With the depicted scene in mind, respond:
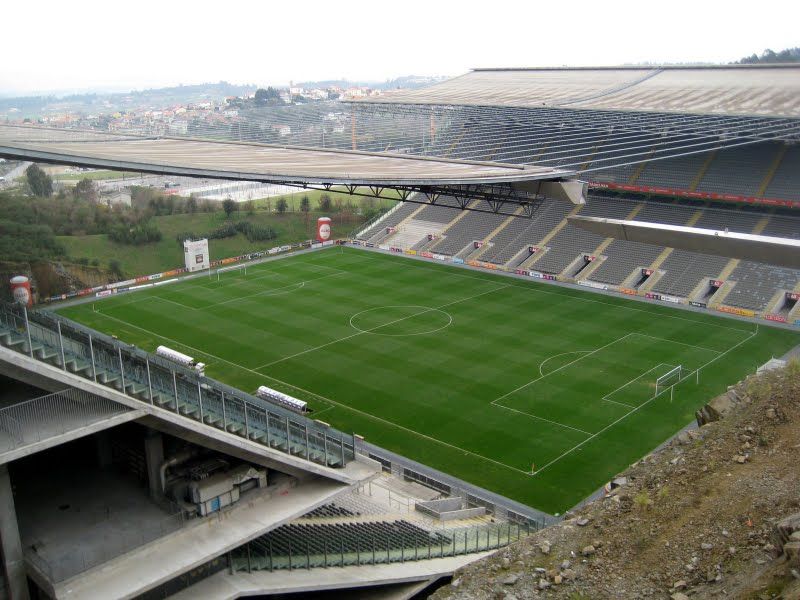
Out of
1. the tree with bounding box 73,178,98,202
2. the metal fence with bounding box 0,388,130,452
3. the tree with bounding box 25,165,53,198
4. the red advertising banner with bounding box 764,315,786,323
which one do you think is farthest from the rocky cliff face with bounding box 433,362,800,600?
the tree with bounding box 25,165,53,198

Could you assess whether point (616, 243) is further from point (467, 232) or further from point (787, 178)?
point (787, 178)

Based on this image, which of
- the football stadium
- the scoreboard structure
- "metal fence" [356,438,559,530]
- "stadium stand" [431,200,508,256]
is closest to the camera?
the football stadium

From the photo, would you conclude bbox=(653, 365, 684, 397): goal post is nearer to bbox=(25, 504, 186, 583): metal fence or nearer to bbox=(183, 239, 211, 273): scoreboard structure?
bbox=(25, 504, 186, 583): metal fence

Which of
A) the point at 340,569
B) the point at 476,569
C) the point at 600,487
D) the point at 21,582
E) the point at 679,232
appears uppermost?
the point at 679,232

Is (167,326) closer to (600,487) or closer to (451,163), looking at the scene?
(451,163)

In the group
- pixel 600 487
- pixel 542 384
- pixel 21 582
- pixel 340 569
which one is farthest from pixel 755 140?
pixel 21 582

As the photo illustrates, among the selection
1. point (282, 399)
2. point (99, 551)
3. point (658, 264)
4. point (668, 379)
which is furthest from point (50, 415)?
point (658, 264)

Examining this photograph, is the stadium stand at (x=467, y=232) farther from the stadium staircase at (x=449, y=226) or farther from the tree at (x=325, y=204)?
the tree at (x=325, y=204)
